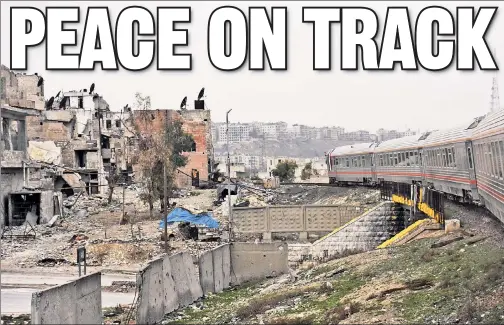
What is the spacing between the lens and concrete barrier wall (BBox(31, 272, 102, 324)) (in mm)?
10148

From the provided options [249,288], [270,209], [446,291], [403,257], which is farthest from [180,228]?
[446,291]

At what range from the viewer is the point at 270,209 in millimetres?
25109

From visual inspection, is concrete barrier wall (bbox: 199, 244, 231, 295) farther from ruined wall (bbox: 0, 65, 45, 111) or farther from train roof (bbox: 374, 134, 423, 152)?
ruined wall (bbox: 0, 65, 45, 111)

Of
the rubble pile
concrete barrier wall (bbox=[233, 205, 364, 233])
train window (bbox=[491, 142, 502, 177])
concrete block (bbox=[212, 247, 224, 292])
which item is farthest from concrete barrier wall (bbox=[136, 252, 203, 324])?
concrete barrier wall (bbox=[233, 205, 364, 233])

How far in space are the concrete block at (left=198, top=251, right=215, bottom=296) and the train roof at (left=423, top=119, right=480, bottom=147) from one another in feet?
27.6

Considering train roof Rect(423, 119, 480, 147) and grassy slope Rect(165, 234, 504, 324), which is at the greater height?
train roof Rect(423, 119, 480, 147)

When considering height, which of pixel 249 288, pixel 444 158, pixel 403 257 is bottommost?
pixel 249 288

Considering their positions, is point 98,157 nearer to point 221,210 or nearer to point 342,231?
point 221,210

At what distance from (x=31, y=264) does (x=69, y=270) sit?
69.0 inches

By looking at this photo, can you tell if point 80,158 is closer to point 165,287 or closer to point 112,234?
point 112,234

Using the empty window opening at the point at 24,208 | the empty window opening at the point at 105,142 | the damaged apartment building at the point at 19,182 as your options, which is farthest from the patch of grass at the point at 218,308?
the empty window opening at the point at 105,142

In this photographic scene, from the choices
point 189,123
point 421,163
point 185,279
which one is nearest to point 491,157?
point 185,279

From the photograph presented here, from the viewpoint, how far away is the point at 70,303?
433 inches

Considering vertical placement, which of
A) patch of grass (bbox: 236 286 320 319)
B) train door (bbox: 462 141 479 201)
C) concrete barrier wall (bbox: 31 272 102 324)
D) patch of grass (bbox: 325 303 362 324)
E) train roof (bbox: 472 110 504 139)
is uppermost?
train roof (bbox: 472 110 504 139)
